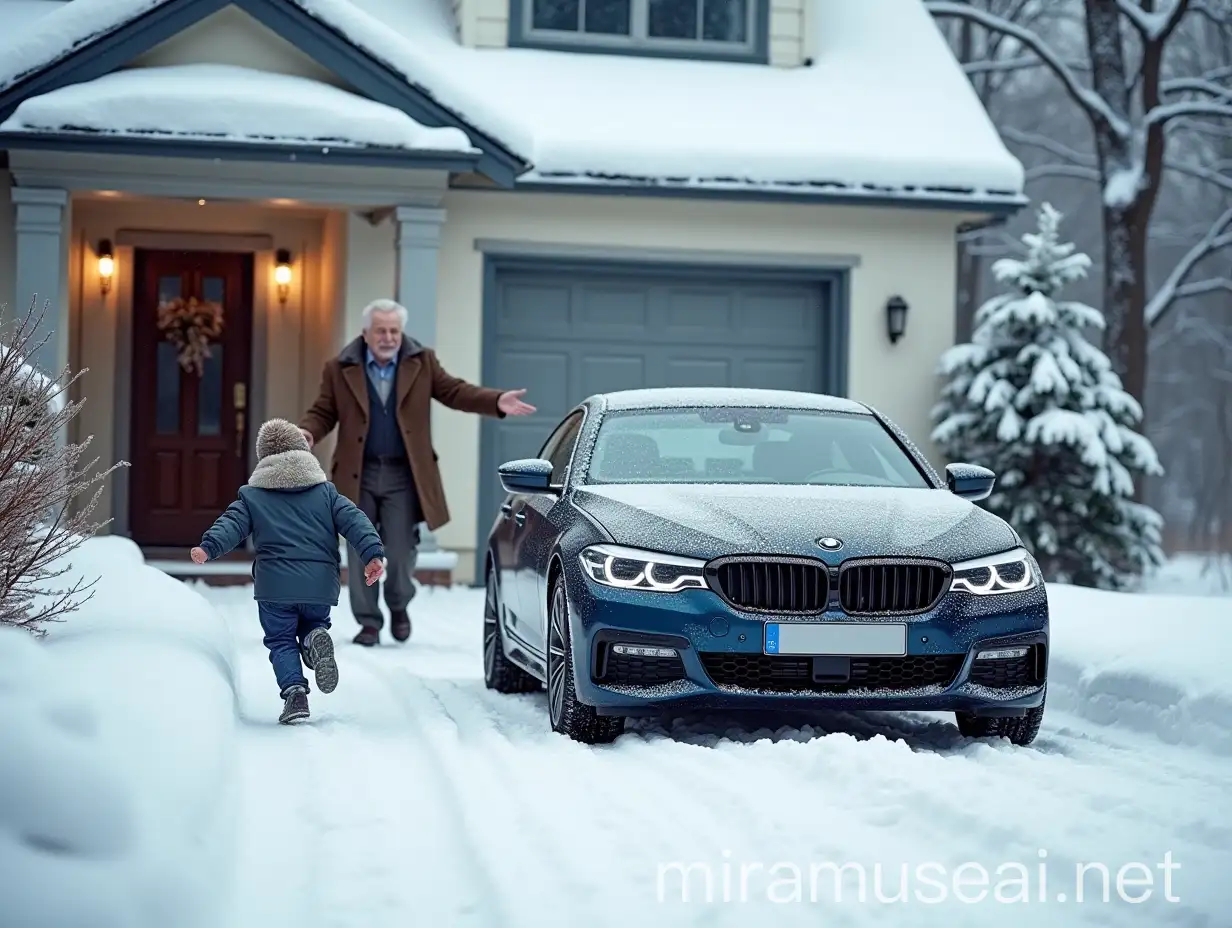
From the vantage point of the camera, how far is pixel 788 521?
24.3 feet

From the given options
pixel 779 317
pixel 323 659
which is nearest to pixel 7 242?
pixel 779 317

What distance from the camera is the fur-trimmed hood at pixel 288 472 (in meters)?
7.98

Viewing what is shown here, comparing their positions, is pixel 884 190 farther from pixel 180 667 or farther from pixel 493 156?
pixel 180 667

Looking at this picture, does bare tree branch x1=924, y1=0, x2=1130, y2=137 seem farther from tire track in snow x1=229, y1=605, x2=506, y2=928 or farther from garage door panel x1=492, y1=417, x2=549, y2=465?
tire track in snow x1=229, y1=605, x2=506, y2=928

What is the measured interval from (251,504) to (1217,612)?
494 centimetres

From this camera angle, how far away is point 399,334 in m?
11.5

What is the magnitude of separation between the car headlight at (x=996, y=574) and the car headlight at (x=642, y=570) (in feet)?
3.24

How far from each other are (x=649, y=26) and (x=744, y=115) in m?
1.59

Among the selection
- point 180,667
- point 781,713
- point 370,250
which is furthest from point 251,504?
point 370,250

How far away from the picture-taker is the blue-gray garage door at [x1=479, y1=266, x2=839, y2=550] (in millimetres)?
16703

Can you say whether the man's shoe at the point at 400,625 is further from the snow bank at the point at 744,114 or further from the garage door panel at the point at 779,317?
the garage door panel at the point at 779,317

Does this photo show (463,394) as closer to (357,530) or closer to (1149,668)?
(357,530)

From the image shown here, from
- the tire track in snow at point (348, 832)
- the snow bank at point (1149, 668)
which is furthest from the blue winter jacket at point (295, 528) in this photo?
the snow bank at point (1149, 668)

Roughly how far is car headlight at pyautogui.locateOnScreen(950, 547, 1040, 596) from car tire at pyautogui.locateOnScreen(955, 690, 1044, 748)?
0.48 metres
